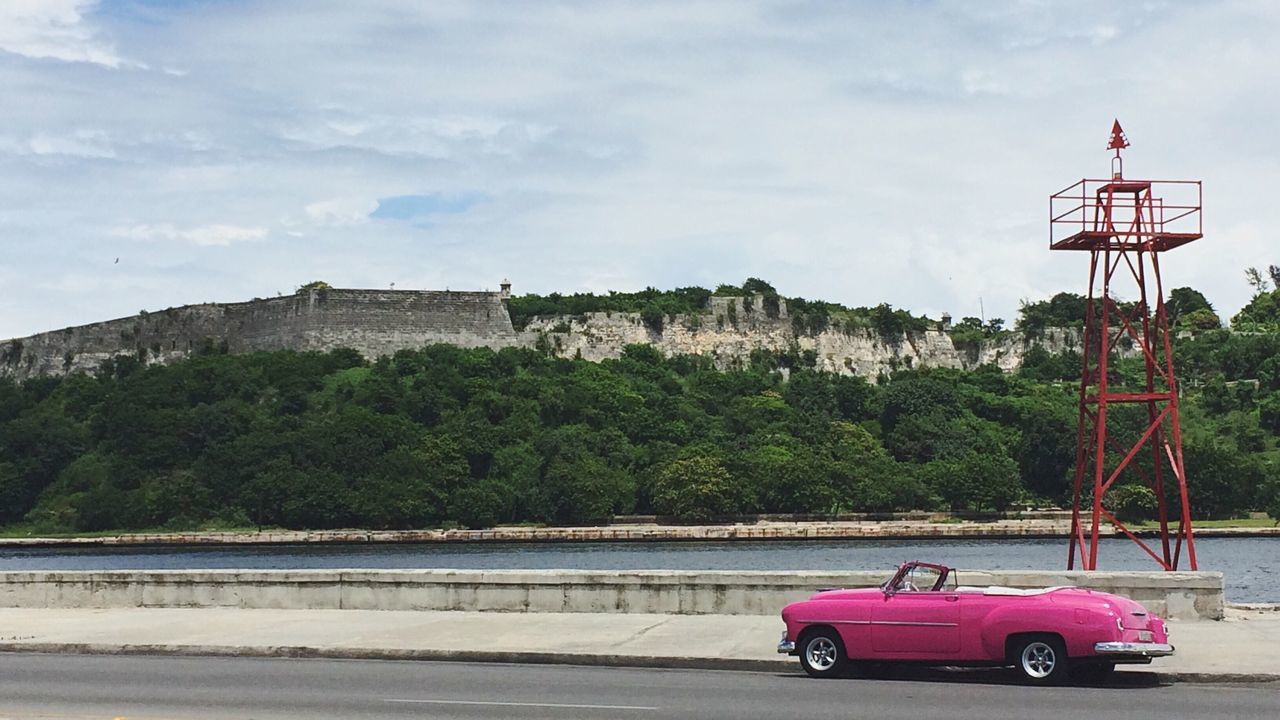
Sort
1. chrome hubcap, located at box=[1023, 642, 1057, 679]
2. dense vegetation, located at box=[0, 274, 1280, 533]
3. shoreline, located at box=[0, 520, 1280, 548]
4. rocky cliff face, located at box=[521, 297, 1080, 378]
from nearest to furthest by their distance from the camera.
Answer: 1. chrome hubcap, located at box=[1023, 642, 1057, 679]
2. shoreline, located at box=[0, 520, 1280, 548]
3. dense vegetation, located at box=[0, 274, 1280, 533]
4. rocky cliff face, located at box=[521, 297, 1080, 378]

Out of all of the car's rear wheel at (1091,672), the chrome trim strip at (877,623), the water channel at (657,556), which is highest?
the chrome trim strip at (877,623)

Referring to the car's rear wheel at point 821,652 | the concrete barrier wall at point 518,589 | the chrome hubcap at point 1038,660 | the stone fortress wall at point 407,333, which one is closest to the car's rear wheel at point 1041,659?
the chrome hubcap at point 1038,660

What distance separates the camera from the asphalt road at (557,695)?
14.3 m

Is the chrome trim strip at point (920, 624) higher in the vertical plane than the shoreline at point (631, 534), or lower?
higher

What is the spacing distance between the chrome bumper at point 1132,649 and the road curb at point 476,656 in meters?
0.71

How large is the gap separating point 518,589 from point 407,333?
272 feet

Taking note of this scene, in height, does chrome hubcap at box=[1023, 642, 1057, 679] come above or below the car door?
below

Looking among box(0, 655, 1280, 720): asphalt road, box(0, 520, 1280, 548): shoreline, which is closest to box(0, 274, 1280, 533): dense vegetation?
box(0, 520, 1280, 548): shoreline

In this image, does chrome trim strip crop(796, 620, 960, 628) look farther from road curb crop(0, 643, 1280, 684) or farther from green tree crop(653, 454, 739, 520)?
green tree crop(653, 454, 739, 520)

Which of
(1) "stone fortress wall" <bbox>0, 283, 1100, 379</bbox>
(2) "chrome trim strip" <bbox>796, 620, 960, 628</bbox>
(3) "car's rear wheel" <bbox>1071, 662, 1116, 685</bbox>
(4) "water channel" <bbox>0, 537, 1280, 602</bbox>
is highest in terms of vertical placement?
(1) "stone fortress wall" <bbox>0, 283, 1100, 379</bbox>

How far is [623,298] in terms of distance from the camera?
114 metres

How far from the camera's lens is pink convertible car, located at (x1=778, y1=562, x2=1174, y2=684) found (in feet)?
50.3

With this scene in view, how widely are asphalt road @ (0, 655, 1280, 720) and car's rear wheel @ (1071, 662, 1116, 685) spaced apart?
0.70 feet

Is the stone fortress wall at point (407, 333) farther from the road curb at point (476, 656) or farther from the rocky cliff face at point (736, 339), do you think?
the road curb at point (476, 656)
